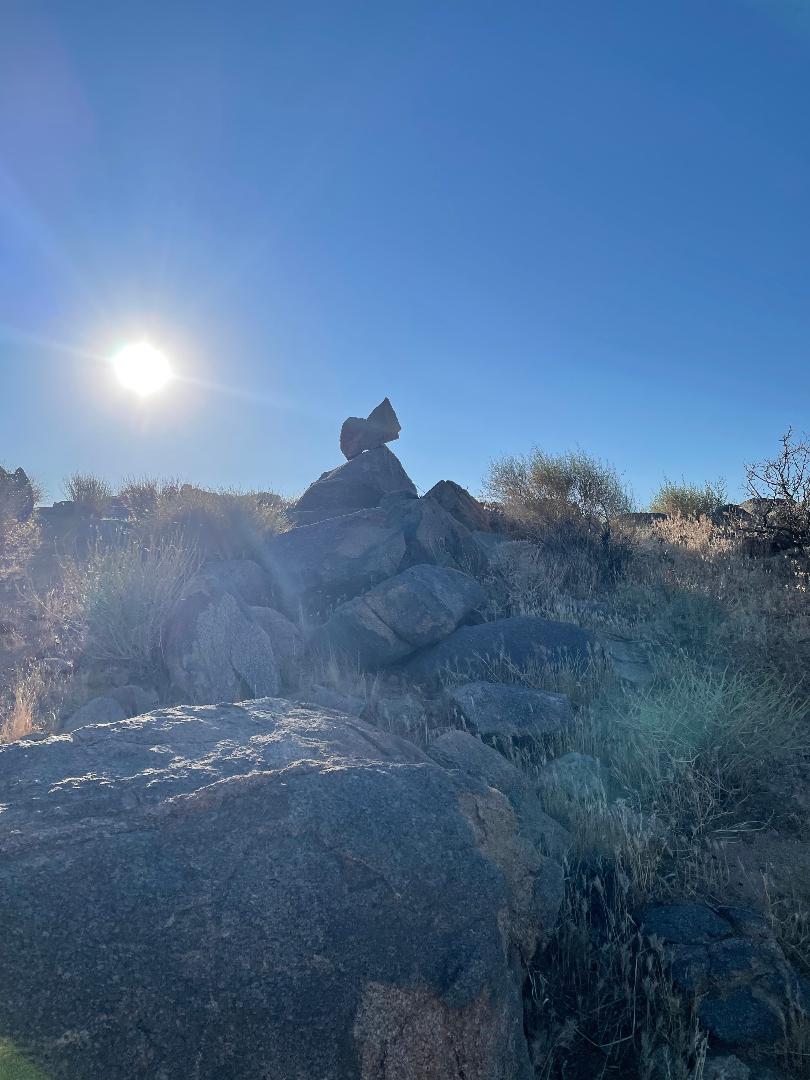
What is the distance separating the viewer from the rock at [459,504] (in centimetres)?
1361

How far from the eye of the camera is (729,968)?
284 cm

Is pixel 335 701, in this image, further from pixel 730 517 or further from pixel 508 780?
pixel 730 517

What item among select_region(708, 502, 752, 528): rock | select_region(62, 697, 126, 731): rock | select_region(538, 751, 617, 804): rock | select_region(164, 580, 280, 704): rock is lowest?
select_region(538, 751, 617, 804): rock

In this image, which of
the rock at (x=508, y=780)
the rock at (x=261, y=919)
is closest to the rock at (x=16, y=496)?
the rock at (x=508, y=780)

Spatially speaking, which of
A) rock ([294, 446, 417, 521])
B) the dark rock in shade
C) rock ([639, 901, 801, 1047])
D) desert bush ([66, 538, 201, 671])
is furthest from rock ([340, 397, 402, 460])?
rock ([639, 901, 801, 1047])

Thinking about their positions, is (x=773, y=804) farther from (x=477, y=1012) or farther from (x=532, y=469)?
(x=532, y=469)

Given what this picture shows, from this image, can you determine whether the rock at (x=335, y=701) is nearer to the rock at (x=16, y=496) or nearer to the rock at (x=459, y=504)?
the rock at (x=459, y=504)

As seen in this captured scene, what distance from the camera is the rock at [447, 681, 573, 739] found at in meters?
5.13

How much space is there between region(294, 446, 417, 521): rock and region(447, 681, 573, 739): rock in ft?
27.7

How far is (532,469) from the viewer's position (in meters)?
20.4

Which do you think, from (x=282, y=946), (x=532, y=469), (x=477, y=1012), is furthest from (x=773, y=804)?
(x=532, y=469)

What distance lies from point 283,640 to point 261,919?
16.2 ft

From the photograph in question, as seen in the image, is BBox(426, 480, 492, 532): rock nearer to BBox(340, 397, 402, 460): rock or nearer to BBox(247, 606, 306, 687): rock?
BBox(340, 397, 402, 460): rock

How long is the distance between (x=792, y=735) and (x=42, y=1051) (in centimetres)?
503
